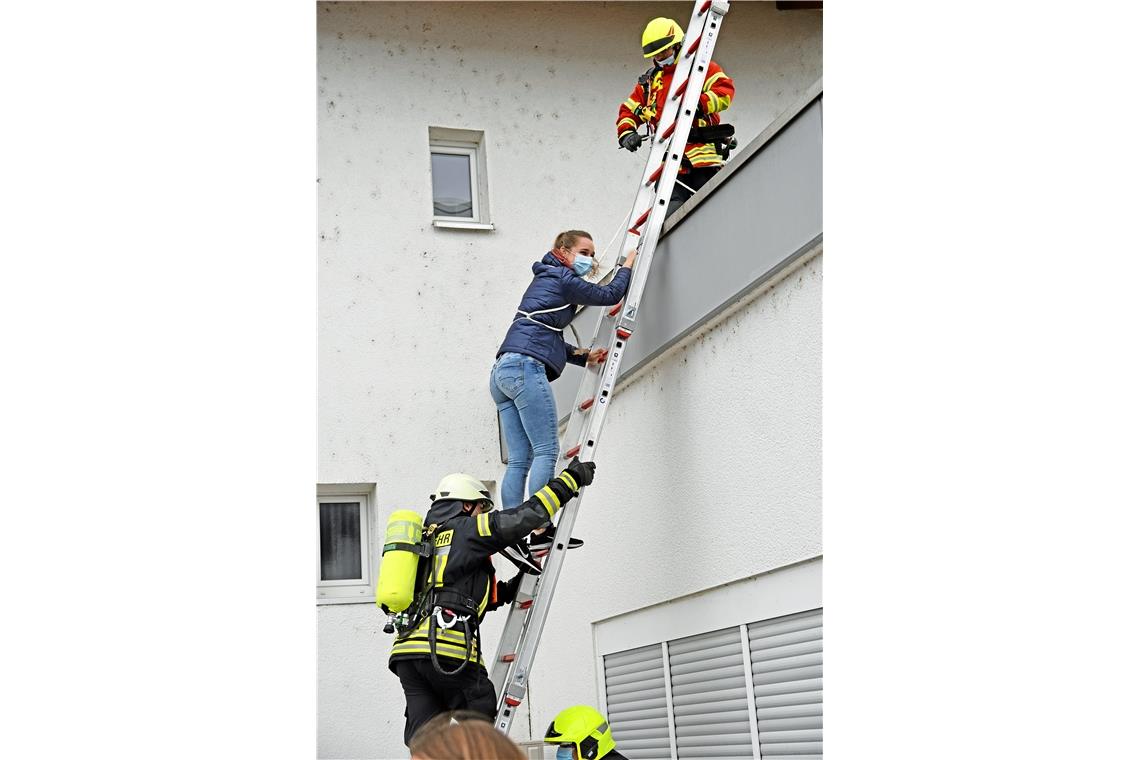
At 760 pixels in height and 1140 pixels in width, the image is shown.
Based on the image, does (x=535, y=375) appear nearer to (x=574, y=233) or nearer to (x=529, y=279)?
(x=574, y=233)

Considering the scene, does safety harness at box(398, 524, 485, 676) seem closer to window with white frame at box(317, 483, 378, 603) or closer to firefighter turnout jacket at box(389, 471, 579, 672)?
firefighter turnout jacket at box(389, 471, 579, 672)

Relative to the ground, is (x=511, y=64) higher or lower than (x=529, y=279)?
higher

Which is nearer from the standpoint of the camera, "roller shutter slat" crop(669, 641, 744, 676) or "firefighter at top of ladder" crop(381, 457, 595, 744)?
"firefighter at top of ladder" crop(381, 457, 595, 744)

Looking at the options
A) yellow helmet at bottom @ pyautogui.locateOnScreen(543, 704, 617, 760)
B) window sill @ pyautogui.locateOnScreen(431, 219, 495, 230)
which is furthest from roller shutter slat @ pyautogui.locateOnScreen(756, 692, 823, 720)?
window sill @ pyautogui.locateOnScreen(431, 219, 495, 230)

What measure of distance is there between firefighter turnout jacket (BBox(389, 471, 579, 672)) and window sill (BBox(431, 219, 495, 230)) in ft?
13.5

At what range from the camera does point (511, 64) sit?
30.5 feet

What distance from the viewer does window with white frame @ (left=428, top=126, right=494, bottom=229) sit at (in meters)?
9.13

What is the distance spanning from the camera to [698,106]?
241 inches

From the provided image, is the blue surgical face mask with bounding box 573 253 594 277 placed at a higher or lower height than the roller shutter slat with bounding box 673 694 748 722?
higher

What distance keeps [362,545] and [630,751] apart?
2.79 metres

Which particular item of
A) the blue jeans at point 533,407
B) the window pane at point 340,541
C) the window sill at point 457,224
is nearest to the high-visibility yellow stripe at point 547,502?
the blue jeans at point 533,407
